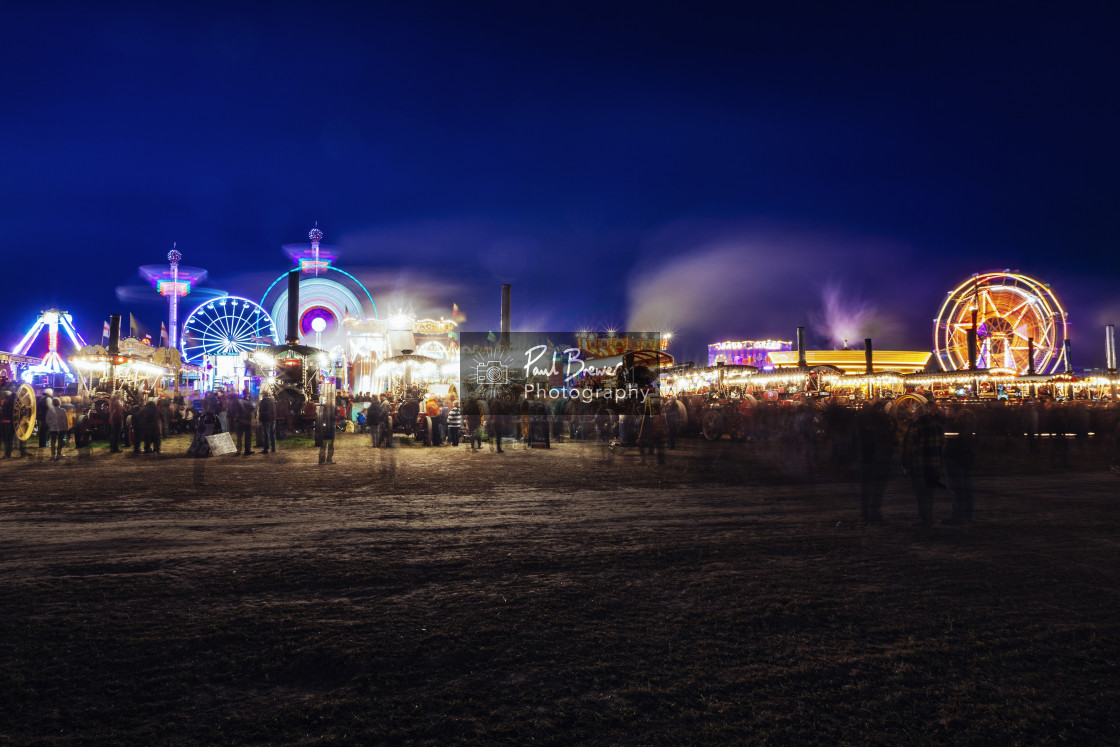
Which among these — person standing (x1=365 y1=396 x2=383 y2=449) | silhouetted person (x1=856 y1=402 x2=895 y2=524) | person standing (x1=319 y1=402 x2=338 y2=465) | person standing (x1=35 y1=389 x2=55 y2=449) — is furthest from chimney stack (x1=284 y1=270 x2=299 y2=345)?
silhouetted person (x1=856 y1=402 x2=895 y2=524)

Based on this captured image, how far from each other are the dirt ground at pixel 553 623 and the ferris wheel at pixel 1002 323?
41.2 meters

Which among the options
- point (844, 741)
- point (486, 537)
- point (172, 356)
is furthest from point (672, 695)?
point (172, 356)

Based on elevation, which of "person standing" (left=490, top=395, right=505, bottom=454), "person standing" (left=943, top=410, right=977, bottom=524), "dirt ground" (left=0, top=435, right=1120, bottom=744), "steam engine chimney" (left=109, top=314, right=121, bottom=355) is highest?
"steam engine chimney" (left=109, top=314, right=121, bottom=355)

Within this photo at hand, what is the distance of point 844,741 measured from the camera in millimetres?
2844

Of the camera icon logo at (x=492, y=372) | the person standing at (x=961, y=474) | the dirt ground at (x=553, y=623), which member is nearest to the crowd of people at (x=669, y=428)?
the person standing at (x=961, y=474)

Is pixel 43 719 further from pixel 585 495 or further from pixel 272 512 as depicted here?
pixel 585 495

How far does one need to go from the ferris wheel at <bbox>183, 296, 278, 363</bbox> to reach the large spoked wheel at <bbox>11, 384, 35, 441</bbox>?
141 ft

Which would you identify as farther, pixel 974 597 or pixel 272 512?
pixel 272 512

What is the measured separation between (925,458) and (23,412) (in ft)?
68.0

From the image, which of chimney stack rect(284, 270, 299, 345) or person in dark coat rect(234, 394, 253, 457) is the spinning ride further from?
person in dark coat rect(234, 394, 253, 457)

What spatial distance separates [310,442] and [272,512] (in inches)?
533

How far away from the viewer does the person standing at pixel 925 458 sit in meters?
7.54

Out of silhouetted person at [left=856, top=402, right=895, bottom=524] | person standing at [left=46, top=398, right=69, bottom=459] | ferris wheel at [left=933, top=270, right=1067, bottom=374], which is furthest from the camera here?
ferris wheel at [left=933, top=270, right=1067, bottom=374]

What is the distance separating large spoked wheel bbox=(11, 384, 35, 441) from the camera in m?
15.8
